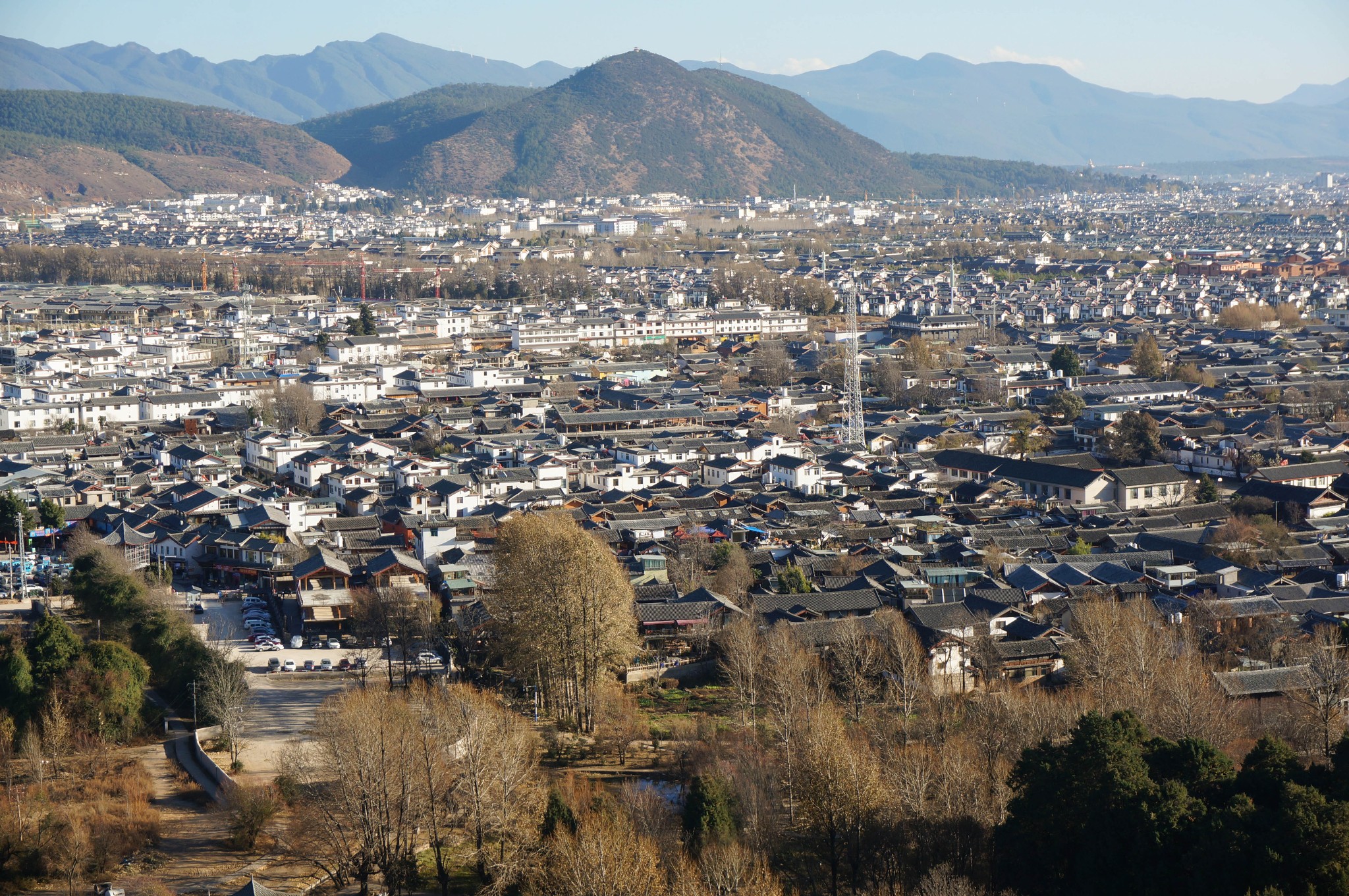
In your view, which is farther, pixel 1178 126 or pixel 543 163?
pixel 1178 126

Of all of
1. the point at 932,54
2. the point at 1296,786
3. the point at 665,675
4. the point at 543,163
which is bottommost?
the point at 665,675

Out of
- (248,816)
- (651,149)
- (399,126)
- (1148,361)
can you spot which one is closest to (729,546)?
(248,816)

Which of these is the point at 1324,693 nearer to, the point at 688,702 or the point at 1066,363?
the point at 688,702

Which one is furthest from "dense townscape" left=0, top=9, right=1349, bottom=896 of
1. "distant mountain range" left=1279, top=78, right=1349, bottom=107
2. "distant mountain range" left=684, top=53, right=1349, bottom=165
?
"distant mountain range" left=1279, top=78, right=1349, bottom=107

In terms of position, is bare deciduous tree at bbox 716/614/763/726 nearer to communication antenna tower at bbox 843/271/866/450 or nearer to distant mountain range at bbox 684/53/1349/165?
communication antenna tower at bbox 843/271/866/450

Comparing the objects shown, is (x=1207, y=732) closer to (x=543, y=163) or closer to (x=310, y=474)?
(x=310, y=474)

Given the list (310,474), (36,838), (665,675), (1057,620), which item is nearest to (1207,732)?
(1057,620)
